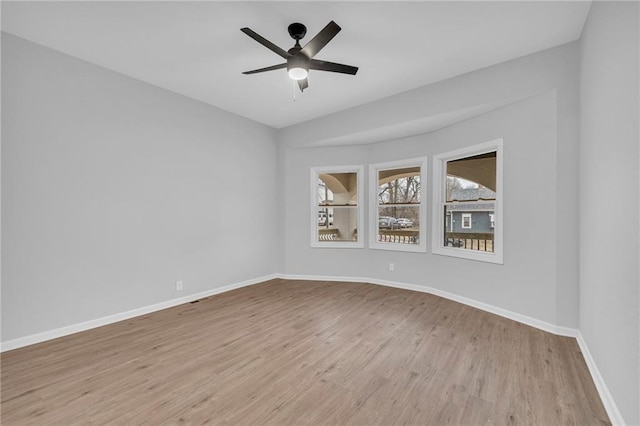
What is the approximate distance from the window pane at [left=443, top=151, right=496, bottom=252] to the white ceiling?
130cm

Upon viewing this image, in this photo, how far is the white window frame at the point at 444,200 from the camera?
12.1 feet

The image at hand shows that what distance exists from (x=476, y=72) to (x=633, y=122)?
7.53 feet

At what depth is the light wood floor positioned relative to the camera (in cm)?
191

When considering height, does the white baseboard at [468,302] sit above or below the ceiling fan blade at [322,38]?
below

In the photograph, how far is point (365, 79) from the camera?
3822 mm

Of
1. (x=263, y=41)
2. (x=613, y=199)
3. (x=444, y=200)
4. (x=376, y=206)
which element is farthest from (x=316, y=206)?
(x=613, y=199)

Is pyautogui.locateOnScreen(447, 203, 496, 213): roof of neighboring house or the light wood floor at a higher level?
pyautogui.locateOnScreen(447, 203, 496, 213): roof of neighboring house

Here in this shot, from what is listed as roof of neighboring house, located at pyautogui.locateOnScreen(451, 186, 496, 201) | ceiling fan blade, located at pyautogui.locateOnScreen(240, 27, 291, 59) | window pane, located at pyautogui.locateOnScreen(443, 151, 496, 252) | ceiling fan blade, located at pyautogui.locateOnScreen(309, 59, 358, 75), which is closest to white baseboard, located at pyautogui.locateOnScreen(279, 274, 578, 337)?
window pane, located at pyautogui.locateOnScreen(443, 151, 496, 252)

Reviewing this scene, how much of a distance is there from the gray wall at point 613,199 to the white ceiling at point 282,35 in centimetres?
61

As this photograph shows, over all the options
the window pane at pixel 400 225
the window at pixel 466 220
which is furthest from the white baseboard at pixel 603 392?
the window pane at pixel 400 225

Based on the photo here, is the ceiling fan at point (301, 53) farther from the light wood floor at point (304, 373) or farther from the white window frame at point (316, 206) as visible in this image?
the white window frame at point (316, 206)

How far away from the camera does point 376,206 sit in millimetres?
5465

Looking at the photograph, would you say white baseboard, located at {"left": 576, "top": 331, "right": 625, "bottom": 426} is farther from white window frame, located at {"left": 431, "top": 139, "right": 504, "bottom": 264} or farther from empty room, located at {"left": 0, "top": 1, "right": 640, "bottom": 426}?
white window frame, located at {"left": 431, "top": 139, "right": 504, "bottom": 264}

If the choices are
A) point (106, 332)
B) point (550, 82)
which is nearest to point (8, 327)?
point (106, 332)
